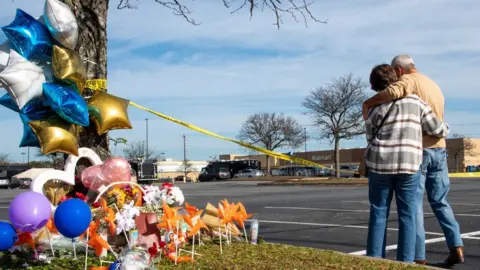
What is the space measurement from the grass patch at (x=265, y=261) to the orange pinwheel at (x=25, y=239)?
18 cm

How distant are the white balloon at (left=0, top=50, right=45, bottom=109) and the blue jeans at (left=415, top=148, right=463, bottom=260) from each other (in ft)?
11.5

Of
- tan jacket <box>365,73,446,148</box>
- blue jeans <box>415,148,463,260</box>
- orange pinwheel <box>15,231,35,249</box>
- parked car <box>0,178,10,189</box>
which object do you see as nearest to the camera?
orange pinwheel <box>15,231,35,249</box>

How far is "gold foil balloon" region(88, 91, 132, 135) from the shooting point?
508 cm

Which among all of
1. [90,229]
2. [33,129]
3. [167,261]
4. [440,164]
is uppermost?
[33,129]

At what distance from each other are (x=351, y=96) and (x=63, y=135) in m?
38.2

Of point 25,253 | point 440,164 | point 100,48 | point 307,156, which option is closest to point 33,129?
point 25,253

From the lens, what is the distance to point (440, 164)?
5.16 metres

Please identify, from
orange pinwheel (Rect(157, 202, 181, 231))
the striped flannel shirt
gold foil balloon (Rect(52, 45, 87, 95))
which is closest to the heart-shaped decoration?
gold foil balloon (Rect(52, 45, 87, 95))

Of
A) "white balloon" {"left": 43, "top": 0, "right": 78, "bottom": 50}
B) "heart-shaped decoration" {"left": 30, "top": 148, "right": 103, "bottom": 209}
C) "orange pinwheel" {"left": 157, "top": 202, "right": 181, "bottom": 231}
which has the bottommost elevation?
"orange pinwheel" {"left": 157, "top": 202, "right": 181, "bottom": 231}

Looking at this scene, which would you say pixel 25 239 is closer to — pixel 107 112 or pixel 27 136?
pixel 27 136

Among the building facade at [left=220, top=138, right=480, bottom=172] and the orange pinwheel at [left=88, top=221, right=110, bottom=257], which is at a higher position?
the building facade at [left=220, top=138, right=480, bottom=172]

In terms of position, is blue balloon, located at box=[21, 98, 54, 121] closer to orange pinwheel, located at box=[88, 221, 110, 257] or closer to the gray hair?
orange pinwheel, located at box=[88, 221, 110, 257]

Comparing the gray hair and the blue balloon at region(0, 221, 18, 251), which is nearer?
the blue balloon at region(0, 221, 18, 251)

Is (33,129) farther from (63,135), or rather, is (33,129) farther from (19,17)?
(19,17)
